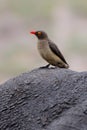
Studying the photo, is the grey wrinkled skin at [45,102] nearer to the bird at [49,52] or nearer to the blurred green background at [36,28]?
the bird at [49,52]

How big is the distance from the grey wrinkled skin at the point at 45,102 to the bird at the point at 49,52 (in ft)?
4.05

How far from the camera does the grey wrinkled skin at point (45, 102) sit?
586cm

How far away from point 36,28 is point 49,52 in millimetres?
9525

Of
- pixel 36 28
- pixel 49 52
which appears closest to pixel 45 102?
pixel 49 52

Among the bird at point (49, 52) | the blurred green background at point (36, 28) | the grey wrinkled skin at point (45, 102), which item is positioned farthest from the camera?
the blurred green background at point (36, 28)

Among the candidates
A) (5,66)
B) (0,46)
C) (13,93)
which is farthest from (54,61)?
(0,46)

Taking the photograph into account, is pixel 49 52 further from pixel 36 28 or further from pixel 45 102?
pixel 36 28

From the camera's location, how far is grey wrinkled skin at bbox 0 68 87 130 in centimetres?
586

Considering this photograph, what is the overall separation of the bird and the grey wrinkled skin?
4.05ft

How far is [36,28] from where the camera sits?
1722cm

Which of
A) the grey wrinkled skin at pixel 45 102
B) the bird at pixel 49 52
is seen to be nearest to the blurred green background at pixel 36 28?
the bird at pixel 49 52

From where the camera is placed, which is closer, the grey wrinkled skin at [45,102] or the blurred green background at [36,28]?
the grey wrinkled skin at [45,102]

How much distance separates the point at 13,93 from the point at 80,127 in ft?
2.51

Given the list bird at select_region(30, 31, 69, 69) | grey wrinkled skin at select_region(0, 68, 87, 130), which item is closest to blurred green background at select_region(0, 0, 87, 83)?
bird at select_region(30, 31, 69, 69)
